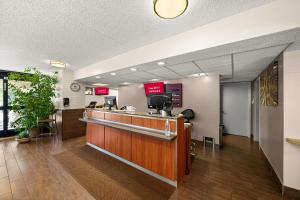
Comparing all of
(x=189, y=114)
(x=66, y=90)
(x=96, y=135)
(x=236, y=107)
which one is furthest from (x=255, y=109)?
(x=66, y=90)

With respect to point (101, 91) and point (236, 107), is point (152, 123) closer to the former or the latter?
point (236, 107)

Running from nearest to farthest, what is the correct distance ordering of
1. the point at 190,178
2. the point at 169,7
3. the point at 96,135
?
the point at 169,7 → the point at 190,178 → the point at 96,135

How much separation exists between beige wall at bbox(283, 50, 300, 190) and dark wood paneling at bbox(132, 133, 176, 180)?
1.90 metres

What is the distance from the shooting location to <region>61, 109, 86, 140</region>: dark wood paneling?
16.4 feet

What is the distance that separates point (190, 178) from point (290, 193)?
1580 millimetres

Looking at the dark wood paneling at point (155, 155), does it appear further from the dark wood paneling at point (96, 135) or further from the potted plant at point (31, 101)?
the potted plant at point (31, 101)

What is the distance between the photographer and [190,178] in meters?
2.52

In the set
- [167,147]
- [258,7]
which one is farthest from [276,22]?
[167,147]

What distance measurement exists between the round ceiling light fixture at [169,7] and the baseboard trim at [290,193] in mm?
3249

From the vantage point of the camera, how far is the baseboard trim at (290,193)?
2.00 m

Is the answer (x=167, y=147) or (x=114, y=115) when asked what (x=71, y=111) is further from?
(x=167, y=147)

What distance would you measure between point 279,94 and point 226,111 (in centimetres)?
399

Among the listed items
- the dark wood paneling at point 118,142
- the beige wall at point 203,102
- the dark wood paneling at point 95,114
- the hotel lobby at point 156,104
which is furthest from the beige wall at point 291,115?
the dark wood paneling at point 95,114

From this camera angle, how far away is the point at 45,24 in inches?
80.3
